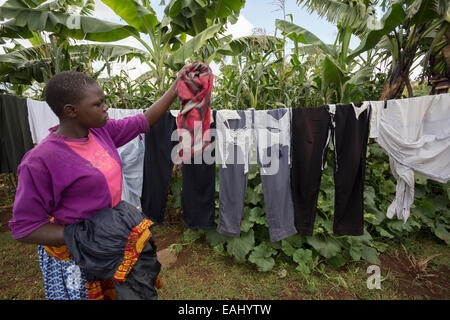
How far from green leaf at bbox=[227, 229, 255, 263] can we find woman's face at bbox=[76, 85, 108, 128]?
6.85 ft

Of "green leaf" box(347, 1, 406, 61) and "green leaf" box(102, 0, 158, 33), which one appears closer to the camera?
"green leaf" box(347, 1, 406, 61)

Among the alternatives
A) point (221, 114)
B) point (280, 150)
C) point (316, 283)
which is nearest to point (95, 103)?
point (221, 114)

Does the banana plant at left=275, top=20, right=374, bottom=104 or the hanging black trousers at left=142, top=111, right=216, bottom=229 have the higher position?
the banana plant at left=275, top=20, right=374, bottom=104

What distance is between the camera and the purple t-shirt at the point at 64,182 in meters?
0.81

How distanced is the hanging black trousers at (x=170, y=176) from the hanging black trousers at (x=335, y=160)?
100cm

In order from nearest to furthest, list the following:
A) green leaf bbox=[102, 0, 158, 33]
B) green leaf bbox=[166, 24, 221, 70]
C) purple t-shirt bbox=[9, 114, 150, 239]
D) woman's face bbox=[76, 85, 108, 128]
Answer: purple t-shirt bbox=[9, 114, 150, 239] → woman's face bbox=[76, 85, 108, 128] → green leaf bbox=[166, 24, 221, 70] → green leaf bbox=[102, 0, 158, 33]

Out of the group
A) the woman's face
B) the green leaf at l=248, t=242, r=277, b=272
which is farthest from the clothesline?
the woman's face

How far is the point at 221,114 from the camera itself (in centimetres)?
227

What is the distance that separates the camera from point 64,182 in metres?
0.86

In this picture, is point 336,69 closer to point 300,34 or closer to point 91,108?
point 300,34

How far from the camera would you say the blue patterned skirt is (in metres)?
1.00

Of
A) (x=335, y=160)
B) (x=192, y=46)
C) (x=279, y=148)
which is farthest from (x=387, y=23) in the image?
(x=192, y=46)

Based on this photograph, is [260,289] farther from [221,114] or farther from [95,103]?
[95,103]

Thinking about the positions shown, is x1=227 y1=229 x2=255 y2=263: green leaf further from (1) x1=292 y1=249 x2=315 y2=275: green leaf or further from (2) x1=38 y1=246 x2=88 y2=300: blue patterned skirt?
(2) x1=38 y1=246 x2=88 y2=300: blue patterned skirt
